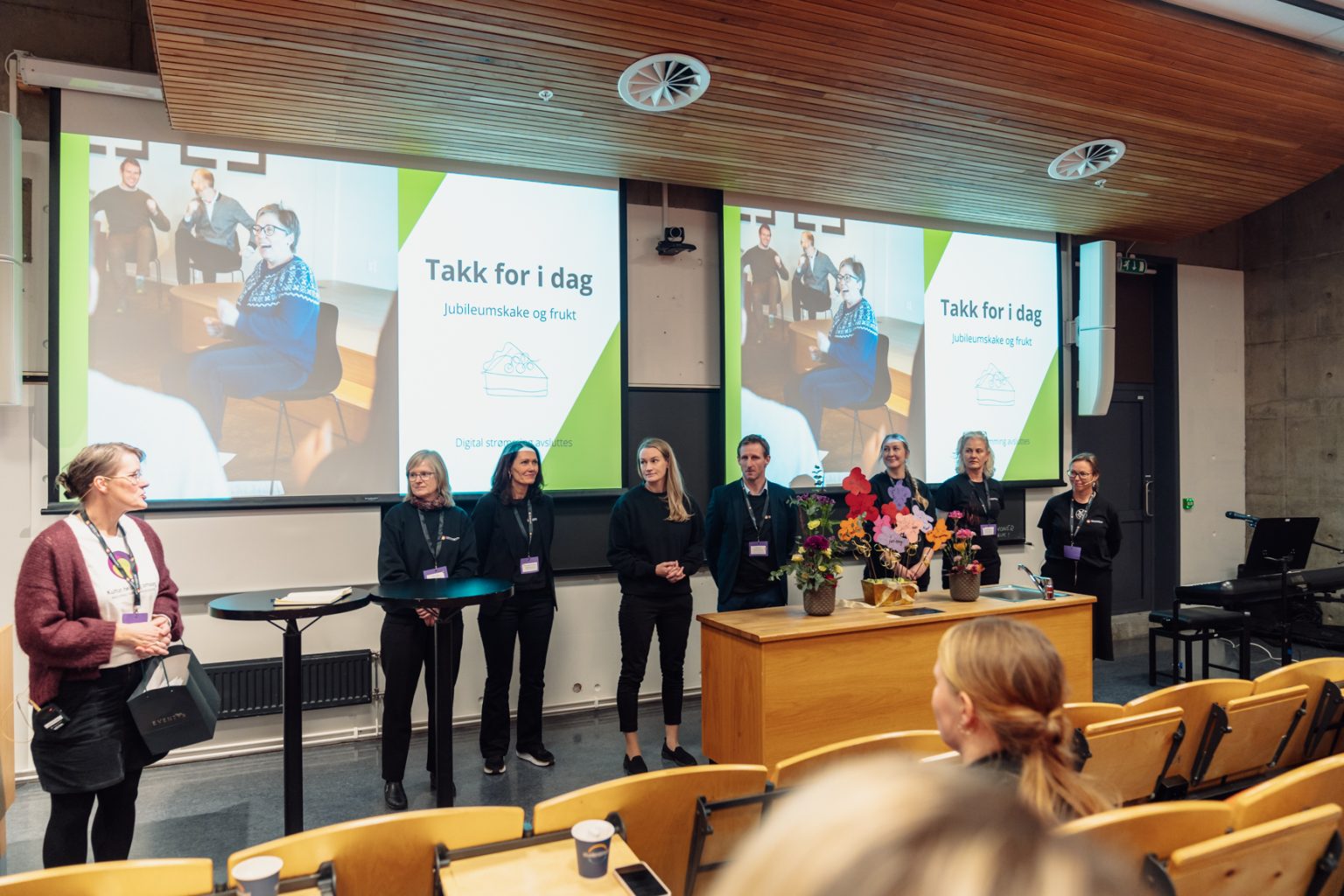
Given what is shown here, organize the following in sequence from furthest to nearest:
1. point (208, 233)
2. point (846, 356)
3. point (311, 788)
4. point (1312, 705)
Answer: point (846, 356), point (208, 233), point (311, 788), point (1312, 705)

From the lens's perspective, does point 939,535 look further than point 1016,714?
Yes

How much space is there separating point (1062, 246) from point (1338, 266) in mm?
2419

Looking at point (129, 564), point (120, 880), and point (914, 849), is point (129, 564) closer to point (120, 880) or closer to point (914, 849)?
point (120, 880)

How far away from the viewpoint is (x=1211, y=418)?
7363 mm

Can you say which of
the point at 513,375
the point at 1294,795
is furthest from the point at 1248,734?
the point at 513,375

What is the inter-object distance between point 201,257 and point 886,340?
14.0 feet

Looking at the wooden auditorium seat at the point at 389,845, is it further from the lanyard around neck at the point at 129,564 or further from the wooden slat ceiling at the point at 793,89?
the wooden slat ceiling at the point at 793,89

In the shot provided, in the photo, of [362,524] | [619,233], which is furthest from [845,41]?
[362,524]

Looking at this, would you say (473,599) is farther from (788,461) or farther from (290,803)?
(788,461)

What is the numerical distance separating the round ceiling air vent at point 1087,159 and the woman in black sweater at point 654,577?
3223 mm

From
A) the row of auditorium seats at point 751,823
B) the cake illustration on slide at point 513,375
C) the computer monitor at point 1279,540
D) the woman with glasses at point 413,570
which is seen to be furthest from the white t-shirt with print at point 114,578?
the computer monitor at point 1279,540

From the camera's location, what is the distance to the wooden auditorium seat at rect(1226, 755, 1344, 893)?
1.80 m

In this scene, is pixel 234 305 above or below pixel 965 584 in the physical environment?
above

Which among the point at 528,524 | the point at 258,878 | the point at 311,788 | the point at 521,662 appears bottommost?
the point at 311,788
